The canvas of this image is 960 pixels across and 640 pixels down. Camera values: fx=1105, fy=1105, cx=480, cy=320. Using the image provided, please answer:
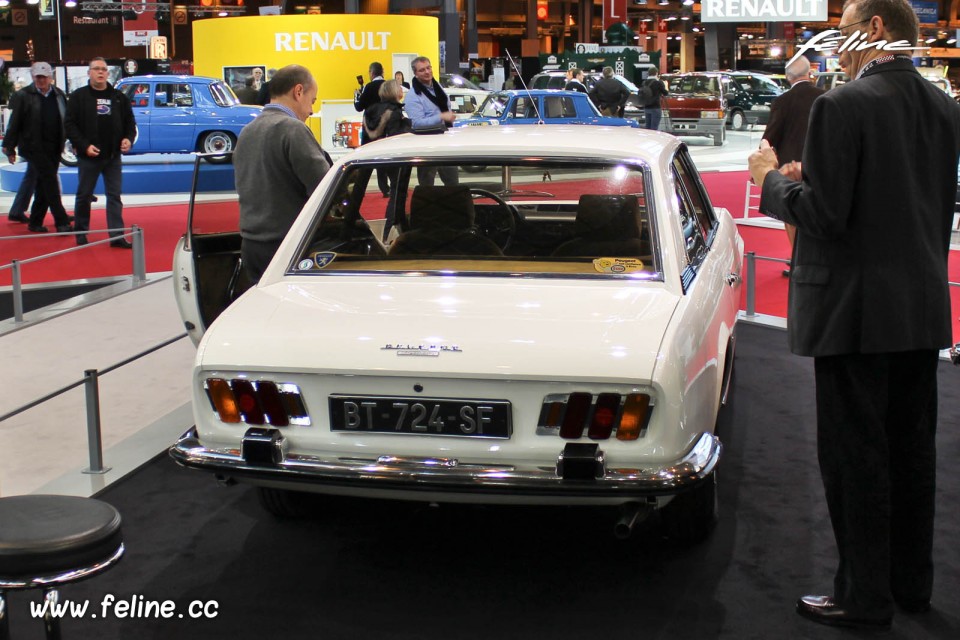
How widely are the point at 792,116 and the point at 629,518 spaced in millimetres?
5780

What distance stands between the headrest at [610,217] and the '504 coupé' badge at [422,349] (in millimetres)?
1108

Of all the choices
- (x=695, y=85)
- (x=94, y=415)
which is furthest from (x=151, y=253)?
(x=695, y=85)

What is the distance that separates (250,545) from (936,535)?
2566 mm

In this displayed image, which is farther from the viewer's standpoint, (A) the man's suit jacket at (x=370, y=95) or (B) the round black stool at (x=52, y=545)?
(A) the man's suit jacket at (x=370, y=95)

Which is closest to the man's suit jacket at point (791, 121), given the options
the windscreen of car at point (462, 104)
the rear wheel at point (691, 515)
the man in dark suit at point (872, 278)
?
the rear wheel at point (691, 515)

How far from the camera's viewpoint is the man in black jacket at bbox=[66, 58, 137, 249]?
10.6 meters

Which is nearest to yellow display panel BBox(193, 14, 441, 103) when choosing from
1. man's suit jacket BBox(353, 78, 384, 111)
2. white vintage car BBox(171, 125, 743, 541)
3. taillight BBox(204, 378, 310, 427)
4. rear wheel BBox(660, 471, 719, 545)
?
man's suit jacket BBox(353, 78, 384, 111)

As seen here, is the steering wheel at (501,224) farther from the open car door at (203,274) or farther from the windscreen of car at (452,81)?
the windscreen of car at (452,81)

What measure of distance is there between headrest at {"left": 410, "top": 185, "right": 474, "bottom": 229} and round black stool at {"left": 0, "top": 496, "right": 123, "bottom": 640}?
7.17 feet

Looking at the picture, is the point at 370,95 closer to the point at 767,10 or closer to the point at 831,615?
the point at 767,10

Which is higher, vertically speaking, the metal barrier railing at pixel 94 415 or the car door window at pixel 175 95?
the car door window at pixel 175 95

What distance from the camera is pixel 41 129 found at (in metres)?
11.6

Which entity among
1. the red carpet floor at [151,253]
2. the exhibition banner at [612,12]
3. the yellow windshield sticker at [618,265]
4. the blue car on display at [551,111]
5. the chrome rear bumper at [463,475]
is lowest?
the red carpet floor at [151,253]

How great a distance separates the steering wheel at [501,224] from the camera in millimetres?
4605
